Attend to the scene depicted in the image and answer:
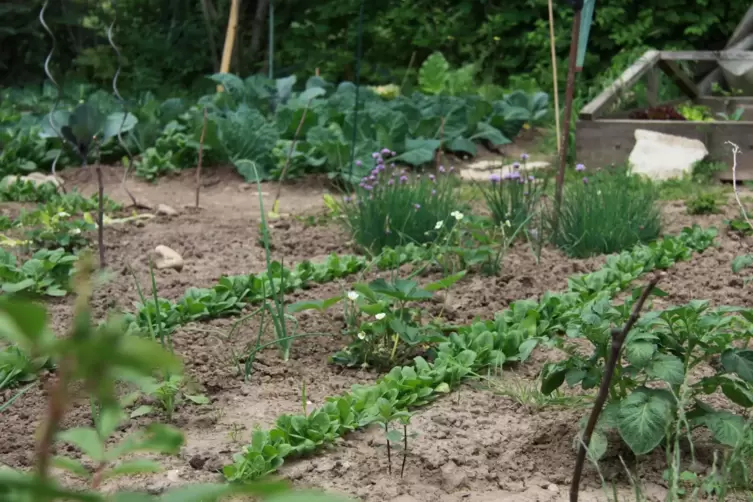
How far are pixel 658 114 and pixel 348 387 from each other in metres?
5.23

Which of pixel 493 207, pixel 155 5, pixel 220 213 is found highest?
pixel 155 5

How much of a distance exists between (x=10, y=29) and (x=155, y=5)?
272cm

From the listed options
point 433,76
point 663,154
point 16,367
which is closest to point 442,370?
point 16,367

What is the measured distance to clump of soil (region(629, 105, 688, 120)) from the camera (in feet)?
23.7

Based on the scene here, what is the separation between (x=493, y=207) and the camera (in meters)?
4.53

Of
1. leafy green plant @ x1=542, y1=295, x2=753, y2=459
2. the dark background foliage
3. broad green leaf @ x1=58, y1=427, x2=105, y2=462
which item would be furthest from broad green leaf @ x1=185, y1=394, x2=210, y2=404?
the dark background foliage

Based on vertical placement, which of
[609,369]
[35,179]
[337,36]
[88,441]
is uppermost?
[337,36]

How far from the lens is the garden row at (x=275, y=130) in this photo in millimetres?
6555

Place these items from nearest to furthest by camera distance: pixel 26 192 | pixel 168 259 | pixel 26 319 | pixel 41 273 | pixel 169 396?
1. pixel 26 319
2. pixel 169 396
3. pixel 41 273
4. pixel 168 259
5. pixel 26 192

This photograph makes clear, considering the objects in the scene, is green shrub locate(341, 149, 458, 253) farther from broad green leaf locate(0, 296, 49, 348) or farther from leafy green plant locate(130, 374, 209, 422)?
broad green leaf locate(0, 296, 49, 348)

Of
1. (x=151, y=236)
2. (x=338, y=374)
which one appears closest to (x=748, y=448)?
(x=338, y=374)

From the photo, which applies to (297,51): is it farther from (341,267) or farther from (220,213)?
(341,267)

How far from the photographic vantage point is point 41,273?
361 centimetres

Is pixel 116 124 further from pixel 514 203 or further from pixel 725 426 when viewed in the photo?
pixel 725 426
